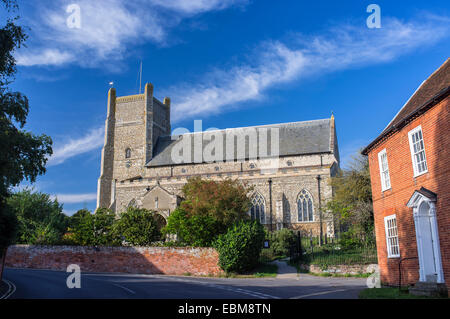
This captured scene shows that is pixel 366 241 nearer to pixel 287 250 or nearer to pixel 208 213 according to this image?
pixel 287 250

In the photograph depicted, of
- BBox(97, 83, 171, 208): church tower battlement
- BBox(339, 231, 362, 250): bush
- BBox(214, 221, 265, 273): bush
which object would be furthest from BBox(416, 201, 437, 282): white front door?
BBox(97, 83, 171, 208): church tower battlement

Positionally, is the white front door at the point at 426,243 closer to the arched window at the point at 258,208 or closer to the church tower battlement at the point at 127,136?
the arched window at the point at 258,208

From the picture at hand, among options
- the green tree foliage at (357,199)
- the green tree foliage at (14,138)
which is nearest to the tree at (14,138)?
the green tree foliage at (14,138)

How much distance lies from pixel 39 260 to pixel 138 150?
24851 millimetres

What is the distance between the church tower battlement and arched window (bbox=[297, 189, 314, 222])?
69.2 ft

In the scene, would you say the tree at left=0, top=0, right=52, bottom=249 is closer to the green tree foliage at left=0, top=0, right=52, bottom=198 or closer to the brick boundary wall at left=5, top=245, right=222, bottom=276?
the green tree foliage at left=0, top=0, right=52, bottom=198

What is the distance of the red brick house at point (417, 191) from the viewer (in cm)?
1152

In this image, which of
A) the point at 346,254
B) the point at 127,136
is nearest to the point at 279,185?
the point at 346,254

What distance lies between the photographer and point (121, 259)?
24406mm

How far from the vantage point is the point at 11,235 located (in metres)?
14.6

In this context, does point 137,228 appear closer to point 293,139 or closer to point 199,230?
point 199,230

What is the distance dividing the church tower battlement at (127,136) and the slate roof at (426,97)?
121 feet
